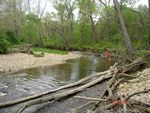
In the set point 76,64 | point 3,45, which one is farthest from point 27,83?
point 3,45

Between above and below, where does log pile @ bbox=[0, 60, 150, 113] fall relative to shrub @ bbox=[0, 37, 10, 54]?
below

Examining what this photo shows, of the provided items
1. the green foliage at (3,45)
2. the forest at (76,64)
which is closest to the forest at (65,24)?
the forest at (76,64)

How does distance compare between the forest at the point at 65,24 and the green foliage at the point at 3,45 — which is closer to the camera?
the green foliage at the point at 3,45

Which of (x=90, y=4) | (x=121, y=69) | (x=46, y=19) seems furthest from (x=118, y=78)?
(x=46, y=19)

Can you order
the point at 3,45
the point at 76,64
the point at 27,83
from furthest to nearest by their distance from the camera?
the point at 3,45 < the point at 76,64 < the point at 27,83

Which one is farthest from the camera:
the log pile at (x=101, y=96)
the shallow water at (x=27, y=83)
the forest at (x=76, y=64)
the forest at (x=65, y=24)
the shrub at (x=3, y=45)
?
the forest at (x=65, y=24)

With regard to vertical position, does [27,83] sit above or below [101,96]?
below

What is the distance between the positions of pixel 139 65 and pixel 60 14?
3388cm

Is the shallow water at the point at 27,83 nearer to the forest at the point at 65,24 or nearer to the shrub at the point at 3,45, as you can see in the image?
the shrub at the point at 3,45

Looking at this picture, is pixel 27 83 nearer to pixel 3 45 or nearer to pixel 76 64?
pixel 76 64

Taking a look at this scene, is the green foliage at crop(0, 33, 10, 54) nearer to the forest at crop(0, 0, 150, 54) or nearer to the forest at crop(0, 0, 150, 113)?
the forest at crop(0, 0, 150, 113)

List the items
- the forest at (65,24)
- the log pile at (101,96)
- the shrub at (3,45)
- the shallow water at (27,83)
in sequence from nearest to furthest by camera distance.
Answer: the log pile at (101,96), the shallow water at (27,83), the shrub at (3,45), the forest at (65,24)

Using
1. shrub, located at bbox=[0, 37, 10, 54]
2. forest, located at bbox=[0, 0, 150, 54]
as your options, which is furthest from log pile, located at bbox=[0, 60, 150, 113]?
forest, located at bbox=[0, 0, 150, 54]

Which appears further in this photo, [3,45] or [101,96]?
[3,45]
